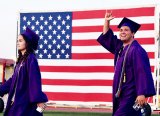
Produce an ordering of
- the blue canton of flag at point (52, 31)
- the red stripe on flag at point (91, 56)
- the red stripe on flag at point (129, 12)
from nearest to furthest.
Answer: the red stripe on flag at point (129, 12)
the red stripe on flag at point (91, 56)
the blue canton of flag at point (52, 31)

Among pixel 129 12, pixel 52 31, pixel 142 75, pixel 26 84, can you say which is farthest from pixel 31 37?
pixel 52 31

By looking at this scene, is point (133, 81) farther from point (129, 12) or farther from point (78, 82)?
point (78, 82)

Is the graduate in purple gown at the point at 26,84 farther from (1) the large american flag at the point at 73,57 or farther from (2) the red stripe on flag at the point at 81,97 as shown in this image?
(2) the red stripe on flag at the point at 81,97

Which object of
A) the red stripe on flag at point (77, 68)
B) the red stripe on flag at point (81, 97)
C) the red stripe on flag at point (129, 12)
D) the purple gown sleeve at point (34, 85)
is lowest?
the red stripe on flag at point (81, 97)

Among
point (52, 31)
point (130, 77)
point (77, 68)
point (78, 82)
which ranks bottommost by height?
point (78, 82)

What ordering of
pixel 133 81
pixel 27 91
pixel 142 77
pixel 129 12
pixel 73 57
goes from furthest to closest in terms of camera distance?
pixel 73 57
pixel 129 12
pixel 27 91
pixel 133 81
pixel 142 77

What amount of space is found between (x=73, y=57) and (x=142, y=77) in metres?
5.43

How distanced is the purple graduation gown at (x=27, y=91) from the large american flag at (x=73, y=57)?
4.52m

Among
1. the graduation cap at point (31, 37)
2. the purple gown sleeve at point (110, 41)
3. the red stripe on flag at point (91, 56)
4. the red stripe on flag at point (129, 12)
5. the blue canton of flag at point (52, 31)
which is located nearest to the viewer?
the graduation cap at point (31, 37)

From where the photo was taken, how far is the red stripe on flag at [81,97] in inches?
394

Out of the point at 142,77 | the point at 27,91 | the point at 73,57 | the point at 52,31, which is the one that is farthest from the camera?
the point at 52,31

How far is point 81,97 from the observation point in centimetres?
1023

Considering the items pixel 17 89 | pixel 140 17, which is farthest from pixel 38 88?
pixel 140 17

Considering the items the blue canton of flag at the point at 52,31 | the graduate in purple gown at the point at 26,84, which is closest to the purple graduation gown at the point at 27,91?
the graduate in purple gown at the point at 26,84
